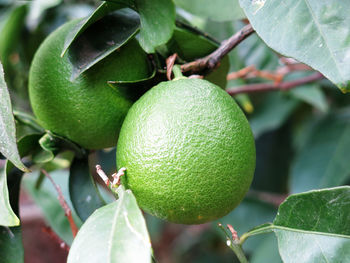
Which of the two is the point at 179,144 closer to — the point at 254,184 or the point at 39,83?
the point at 39,83

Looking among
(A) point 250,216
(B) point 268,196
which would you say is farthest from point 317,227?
(B) point 268,196

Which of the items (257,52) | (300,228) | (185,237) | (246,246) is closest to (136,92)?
(300,228)

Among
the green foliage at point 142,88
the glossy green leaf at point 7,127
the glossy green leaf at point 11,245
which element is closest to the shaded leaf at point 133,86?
the green foliage at point 142,88

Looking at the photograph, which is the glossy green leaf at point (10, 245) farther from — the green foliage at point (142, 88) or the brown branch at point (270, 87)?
the brown branch at point (270, 87)

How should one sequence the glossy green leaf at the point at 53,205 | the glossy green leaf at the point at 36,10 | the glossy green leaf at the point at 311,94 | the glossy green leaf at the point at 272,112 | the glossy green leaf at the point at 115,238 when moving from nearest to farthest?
the glossy green leaf at the point at 115,238
the glossy green leaf at the point at 53,205
the glossy green leaf at the point at 36,10
the glossy green leaf at the point at 311,94
the glossy green leaf at the point at 272,112

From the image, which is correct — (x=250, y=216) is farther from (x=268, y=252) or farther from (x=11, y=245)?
(x=11, y=245)

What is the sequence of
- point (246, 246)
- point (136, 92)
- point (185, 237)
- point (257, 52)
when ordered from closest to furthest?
1. point (136, 92)
2. point (257, 52)
3. point (246, 246)
4. point (185, 237)
